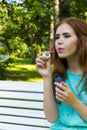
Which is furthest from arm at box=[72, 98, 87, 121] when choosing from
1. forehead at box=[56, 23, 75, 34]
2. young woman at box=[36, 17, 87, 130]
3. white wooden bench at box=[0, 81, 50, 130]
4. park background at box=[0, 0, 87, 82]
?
park background at box=[0, 0, 87, 82]

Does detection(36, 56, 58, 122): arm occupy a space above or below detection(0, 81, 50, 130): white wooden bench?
above

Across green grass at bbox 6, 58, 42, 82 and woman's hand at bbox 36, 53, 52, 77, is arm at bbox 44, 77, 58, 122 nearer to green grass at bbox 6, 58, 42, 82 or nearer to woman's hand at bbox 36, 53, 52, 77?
woman's hand at bbox 36, 53, 52, 77

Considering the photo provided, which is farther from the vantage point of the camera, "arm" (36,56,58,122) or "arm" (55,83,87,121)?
"arm" (36,56,58,122)

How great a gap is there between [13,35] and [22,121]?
1106 centimetres

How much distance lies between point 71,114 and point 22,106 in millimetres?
1337

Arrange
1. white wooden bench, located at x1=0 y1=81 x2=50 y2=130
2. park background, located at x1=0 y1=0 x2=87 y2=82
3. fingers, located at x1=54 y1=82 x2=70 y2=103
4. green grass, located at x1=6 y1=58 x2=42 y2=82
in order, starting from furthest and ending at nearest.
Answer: green grass, located at x1=6 y1=58 x2=42 y2=82, park background, located at x1=0 y1=0 x2=87 y2=82, white wooden bench, located at x1=0 y1=81 x2=50 y2=130, fingers, located at x1=54 y1=82 x2=70 y2=103

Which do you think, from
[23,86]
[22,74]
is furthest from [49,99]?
[22,74]

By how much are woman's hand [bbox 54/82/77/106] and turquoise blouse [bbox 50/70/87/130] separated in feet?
0.28

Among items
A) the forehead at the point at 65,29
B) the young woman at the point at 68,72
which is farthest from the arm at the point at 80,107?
the forehead at the point at 65,29

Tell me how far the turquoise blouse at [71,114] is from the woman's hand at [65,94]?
84 mm

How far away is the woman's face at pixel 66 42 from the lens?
171 centimetres

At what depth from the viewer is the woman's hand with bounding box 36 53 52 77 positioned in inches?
69.1

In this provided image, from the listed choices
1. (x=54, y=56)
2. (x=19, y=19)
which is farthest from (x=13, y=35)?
(x=54, y=56)

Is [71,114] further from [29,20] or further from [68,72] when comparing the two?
[29,20]
